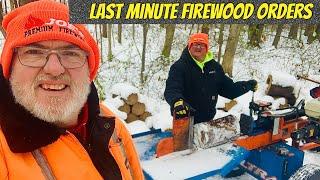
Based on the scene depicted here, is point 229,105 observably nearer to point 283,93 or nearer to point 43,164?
point 283,93

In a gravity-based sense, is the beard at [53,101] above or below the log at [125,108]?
above

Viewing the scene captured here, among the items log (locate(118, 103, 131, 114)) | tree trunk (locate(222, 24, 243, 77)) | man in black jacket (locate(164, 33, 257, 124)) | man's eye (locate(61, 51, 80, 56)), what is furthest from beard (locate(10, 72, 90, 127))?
tree trunk (locate(222, 24, 243, 77))

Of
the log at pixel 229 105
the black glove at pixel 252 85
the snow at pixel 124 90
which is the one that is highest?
the black glove at pixel 252 85

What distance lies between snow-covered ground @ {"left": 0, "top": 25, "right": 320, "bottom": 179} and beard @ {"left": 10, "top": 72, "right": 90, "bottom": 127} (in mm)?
3672


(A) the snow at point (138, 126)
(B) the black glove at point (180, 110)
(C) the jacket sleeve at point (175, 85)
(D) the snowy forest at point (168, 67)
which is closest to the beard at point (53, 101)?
(B) the black glove at point (180, 110)

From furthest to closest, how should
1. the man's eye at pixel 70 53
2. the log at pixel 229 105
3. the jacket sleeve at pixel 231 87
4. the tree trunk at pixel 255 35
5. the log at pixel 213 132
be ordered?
1. the tree trunk at pixel 255 35
2. the log at pixel 229 105
3. the jacket sleeve at pixel 231 87
4. the log at pixel 213 132
5. the man's eye at pixel 70 53

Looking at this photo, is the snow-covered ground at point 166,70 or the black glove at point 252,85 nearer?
the black glove at point 252,85

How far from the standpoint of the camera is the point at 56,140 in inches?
57.2

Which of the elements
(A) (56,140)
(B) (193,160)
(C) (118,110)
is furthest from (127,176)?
(C) (118,110)

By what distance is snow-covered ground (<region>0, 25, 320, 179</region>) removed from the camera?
6719 millimetres

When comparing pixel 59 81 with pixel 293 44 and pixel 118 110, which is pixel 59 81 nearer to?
pixel 118 110

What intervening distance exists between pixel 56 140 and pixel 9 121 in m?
0.19

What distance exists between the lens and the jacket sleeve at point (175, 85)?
4037 mm

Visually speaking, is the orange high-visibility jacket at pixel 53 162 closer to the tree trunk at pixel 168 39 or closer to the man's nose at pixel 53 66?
the man's nose at pixel 53 66
